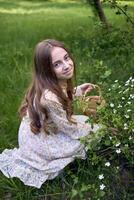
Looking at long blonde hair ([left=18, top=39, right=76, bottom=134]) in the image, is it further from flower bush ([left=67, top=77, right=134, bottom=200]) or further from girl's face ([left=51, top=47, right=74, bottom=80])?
flower bush ([left=67, top=77, right=134, bottom=200])

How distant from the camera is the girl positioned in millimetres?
4559

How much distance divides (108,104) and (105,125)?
0.95ft

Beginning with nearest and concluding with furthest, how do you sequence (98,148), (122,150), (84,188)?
(84,188) → (122,150) → (98,148)

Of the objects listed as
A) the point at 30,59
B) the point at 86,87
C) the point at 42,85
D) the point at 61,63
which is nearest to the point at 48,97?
the point at 42,85

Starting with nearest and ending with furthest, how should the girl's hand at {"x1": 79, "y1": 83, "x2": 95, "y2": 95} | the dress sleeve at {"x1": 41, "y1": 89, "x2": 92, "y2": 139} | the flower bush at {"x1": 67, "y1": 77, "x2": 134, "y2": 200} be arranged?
the flower bush at {"x1": 67, "y1": 77, "x2": 134, "y2": 200}
the dress sleeve at {"x1": 41, "y1": 89, "x2": 92, "y2": 139}
the girl's hand at {"x1": 79, "y1": 83, "x2": 95, "y2": 95}

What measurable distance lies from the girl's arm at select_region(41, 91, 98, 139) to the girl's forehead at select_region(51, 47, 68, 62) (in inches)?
10.5

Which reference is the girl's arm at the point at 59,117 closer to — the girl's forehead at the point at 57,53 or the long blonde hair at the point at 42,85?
the long blonde hair at the point at 42,85

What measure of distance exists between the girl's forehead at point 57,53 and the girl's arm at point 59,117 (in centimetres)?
27

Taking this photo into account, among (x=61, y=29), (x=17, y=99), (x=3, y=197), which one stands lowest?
(x=61, y=29)

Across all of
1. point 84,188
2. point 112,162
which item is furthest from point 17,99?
point 84,188

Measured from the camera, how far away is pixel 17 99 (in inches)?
248

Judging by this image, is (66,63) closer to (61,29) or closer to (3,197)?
(3,197)

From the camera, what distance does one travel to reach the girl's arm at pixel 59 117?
452 centimetres

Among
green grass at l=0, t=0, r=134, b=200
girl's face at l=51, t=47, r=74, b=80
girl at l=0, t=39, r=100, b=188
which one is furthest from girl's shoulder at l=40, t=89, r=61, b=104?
green grass at l=0, t=0, r=134, b=200
